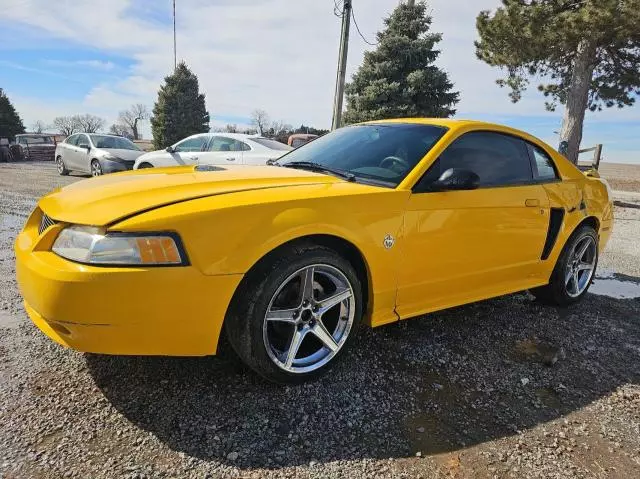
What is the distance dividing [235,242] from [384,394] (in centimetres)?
116

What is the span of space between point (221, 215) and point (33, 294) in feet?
3.04

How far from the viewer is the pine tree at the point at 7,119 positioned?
36.4 m

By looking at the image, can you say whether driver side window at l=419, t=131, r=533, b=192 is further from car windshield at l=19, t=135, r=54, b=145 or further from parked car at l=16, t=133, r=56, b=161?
car windshield at l=19, t=135, r=54, b=145

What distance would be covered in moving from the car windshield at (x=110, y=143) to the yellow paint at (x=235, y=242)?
11.6m

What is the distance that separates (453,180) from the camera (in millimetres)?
2766

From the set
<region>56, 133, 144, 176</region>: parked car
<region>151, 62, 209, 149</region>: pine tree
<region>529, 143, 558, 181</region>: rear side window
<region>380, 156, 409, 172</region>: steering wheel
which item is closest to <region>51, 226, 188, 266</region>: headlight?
<region>380, 156, 409, 172</region>: steering wheel

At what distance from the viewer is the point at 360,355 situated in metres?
2.85

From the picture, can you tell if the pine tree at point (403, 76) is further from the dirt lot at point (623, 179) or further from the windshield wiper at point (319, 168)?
the windshield wiper at point (319, 168)

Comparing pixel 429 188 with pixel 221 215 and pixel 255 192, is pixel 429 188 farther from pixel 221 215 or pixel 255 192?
pixel 221 215

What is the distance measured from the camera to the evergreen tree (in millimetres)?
10758

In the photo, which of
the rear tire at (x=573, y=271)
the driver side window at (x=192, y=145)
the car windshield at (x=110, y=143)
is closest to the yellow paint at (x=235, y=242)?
the rear tire at (x=573, y=271)

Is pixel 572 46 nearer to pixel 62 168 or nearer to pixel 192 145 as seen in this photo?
pixel 192 145

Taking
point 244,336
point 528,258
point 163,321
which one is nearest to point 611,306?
point 528,258

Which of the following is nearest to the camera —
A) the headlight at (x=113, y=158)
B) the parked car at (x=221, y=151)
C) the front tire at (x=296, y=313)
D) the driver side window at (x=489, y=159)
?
the front tire at (x=296, y=313)
